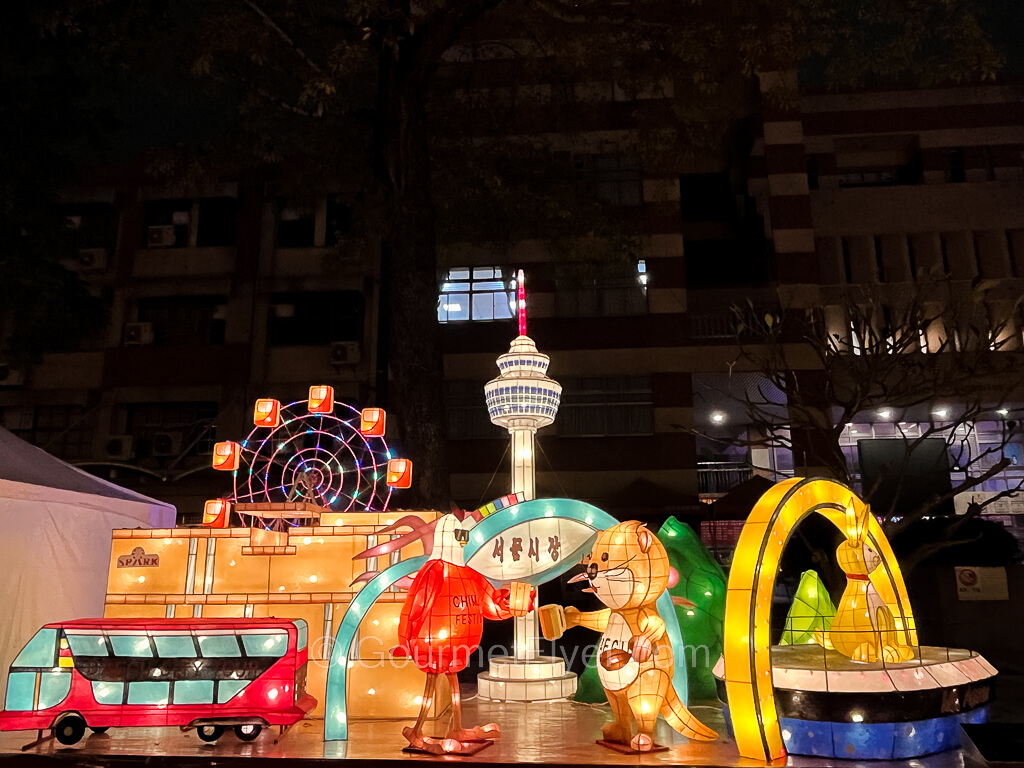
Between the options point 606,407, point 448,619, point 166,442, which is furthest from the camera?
point 606,407

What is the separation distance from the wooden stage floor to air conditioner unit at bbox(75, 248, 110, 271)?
1678 centimetres

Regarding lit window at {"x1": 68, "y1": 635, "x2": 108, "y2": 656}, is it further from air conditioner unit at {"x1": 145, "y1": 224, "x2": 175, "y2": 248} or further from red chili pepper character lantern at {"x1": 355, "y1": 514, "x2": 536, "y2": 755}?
air conditioner unit at {"x1": 145, "y1": 224, "x2": 175, "y2": 248}

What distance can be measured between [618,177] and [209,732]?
17649 mm

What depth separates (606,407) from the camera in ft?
63.9

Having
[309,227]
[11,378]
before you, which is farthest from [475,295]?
[11,378]

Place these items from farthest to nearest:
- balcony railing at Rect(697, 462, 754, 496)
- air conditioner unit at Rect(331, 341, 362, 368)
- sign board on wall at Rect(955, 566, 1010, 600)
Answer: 1. balcony railing at Rect(697, 462, 754, 496)
2. air conditioner unit at Rect(331, 341, 362, 368)
3. sign board on wall at Rect(955, 566, 1010, 600)

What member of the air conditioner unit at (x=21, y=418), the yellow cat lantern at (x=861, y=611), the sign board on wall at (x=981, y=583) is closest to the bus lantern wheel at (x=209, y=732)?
the yellow cat lantern at (x=861, y=611)

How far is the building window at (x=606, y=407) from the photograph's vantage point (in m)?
19.3

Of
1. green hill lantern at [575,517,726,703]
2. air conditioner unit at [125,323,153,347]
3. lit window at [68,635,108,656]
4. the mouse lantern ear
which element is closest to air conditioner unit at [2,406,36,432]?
air conditioner unit at [125,323,153,347]

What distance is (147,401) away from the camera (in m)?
19.5

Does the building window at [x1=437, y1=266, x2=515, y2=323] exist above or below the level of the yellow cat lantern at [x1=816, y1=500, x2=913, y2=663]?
above

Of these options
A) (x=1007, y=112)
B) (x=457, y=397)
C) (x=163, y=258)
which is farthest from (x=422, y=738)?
(x=1007, y=112)

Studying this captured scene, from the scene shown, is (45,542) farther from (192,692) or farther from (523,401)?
(523,401)

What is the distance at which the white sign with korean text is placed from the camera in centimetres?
684
